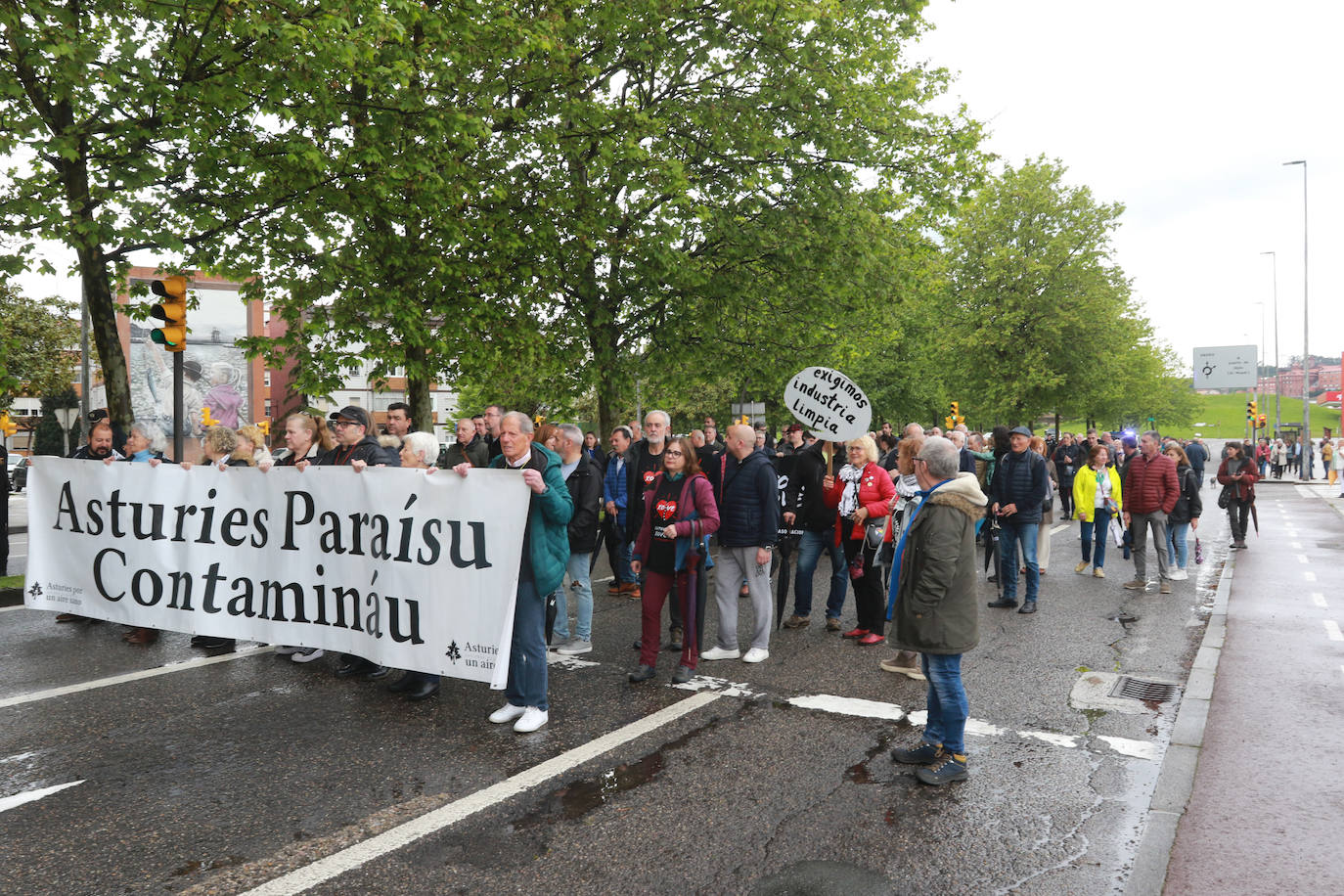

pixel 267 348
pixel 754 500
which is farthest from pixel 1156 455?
pixel 267 348

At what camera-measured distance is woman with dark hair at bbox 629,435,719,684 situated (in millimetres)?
6375

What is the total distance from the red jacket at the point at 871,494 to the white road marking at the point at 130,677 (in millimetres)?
4938

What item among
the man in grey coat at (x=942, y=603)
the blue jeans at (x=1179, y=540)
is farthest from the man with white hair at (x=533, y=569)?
the blue jeans at (x=1179, y=540)

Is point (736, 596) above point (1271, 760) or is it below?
above

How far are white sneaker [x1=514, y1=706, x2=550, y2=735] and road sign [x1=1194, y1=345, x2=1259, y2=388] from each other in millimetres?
68176

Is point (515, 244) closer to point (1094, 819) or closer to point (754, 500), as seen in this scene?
point (754, 500)

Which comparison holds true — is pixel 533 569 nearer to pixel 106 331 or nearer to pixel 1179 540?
pixel 106 331

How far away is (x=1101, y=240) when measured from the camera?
37.6 meters

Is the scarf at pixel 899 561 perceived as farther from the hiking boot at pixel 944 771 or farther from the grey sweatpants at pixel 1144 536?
the grey sweatpants at pixel 1144 536

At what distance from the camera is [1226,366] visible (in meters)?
63.1

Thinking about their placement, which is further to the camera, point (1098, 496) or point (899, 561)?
point (1098, 496)

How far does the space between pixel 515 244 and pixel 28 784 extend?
1050 centimetres

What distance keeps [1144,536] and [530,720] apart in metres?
8.65

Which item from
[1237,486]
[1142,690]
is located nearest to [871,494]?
[1142,690]
